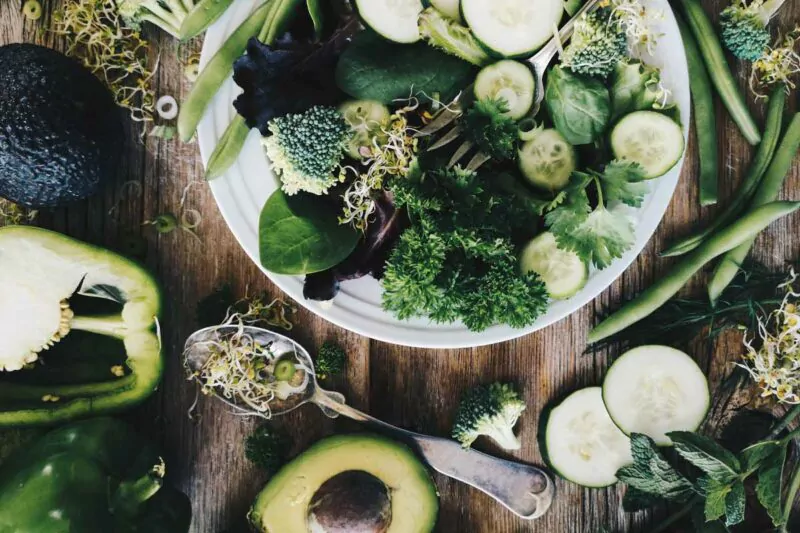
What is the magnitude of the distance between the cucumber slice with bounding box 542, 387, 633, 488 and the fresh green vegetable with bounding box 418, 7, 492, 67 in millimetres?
1166

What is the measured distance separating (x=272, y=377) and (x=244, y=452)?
299 millimetres

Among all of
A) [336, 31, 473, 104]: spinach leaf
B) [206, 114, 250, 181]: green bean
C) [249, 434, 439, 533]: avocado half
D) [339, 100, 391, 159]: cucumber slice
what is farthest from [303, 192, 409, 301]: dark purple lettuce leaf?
[249, 434, 439, 533]: avocado half

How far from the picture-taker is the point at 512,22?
1.83m

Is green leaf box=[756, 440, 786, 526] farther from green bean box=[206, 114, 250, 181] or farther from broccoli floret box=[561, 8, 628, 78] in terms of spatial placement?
green bean box=[206, 114, 250, 181]

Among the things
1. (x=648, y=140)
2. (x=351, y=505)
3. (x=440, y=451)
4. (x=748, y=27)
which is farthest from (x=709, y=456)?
(x=748, y=27)

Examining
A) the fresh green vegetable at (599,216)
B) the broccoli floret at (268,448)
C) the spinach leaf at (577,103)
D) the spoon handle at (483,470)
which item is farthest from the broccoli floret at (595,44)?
the broccoli floret at (268,448)

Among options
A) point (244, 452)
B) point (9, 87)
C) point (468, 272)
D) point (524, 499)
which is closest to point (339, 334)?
point (244, 452)

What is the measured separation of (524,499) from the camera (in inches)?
91.9

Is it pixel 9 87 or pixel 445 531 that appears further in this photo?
pixel 445 531

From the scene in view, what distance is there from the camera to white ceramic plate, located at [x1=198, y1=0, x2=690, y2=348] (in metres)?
2.03

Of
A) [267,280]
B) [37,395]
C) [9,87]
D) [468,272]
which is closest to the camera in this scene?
[468,272]

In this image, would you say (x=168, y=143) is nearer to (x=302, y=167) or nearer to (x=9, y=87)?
(x=9, y=87)

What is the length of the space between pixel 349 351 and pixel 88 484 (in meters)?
0.89

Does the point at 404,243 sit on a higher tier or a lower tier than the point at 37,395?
higher
